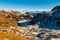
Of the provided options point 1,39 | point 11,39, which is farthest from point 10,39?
point 1,39

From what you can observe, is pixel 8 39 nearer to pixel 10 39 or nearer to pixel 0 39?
pixel 10 39

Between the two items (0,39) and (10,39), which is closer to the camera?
(0,39)

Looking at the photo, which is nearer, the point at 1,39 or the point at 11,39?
the point at 1,39

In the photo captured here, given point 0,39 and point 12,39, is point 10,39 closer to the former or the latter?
point 12,39

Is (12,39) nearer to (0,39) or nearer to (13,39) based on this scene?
(13,39)

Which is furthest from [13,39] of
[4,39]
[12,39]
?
[4,39]

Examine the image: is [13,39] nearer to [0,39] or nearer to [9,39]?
[9,39]

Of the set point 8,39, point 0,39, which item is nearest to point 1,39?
point 0,39
